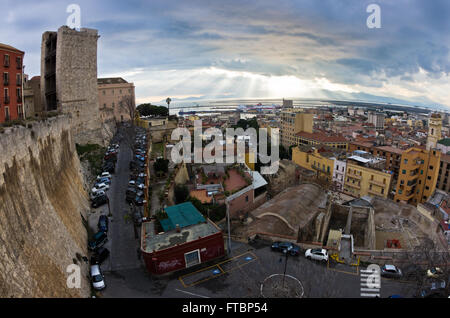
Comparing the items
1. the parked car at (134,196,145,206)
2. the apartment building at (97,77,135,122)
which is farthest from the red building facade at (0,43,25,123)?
the apartment building at (97,77,135,122)

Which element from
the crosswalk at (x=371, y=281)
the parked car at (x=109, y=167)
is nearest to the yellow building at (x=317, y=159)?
the crosswalk at (x=371, y=281)

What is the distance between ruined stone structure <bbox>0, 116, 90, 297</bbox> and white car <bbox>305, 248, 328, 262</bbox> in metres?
11.1

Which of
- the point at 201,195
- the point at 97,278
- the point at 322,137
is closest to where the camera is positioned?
the point at 97,278

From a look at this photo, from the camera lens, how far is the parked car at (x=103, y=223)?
17.6 m

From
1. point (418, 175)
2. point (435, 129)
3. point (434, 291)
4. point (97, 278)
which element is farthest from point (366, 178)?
point (97, 278)

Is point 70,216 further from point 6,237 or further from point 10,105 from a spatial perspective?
point 10,105

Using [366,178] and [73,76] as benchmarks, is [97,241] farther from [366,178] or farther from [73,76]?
[366,178]

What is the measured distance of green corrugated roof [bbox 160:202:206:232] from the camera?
57.0ft

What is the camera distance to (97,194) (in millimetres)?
21953

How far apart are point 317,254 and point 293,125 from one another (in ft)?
181

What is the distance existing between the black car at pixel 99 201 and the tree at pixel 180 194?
19.3 feet

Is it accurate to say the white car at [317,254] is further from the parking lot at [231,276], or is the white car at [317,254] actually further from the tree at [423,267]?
the tree at [423,267]

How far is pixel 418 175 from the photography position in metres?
37.2
